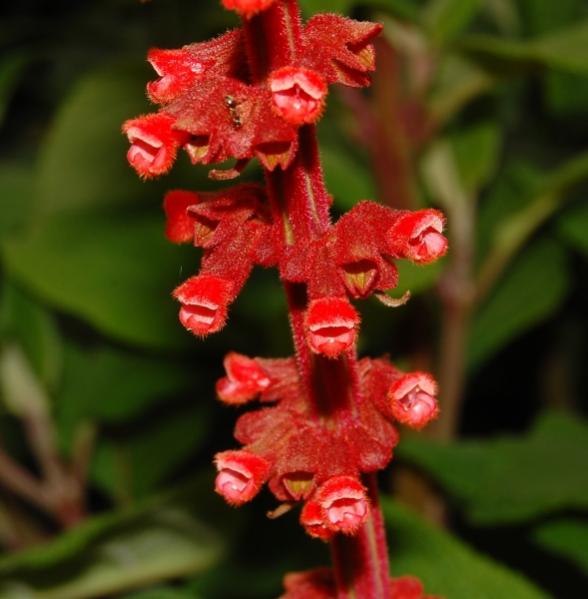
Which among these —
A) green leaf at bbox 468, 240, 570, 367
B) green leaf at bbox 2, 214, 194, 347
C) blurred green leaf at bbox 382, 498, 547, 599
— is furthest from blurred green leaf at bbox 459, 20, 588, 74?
blurred green leaf at bbox 382, 498, 547, 599

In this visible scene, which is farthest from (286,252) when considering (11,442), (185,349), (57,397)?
(11,442)

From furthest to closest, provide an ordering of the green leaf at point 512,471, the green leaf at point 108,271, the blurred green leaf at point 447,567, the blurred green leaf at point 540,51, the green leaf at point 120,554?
the green leaf at point 108,271, the blurred green leaf at point 540,51, the green leaf at point 512,471, the green leaf at point 120,554, the blurred green leaf at point 447,567

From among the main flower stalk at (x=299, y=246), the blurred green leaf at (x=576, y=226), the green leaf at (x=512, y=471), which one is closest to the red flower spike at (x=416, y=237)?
the main flower stalk at (x=299, y=246)

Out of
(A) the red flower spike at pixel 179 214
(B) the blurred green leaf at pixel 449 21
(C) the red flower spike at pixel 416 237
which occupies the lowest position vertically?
(C) the red flower spike at pixel 416 237

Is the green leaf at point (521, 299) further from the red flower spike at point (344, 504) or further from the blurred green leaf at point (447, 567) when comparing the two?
the red flower spike at point (344, 504)

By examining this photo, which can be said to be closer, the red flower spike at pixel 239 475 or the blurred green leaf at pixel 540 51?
the red flower spike at pixel 239 475

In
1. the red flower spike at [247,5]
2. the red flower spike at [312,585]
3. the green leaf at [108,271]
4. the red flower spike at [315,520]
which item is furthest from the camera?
the green leaf at [108,271]

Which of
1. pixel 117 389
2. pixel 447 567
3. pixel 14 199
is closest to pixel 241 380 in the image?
pixel 447 567

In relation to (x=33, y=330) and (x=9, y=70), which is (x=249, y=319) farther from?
(x=9, y=70)
